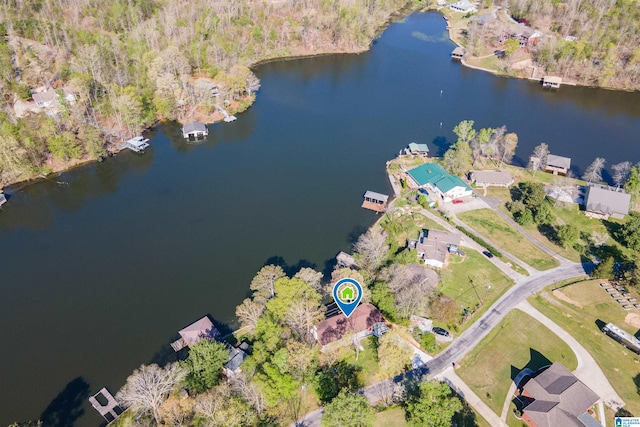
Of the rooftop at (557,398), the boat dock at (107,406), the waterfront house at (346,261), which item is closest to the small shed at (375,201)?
the waterfront house at (346,261)

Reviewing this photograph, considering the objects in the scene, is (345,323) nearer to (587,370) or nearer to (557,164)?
(587,370)

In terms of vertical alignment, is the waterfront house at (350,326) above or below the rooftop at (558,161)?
below

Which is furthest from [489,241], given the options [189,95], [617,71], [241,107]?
[617,71]

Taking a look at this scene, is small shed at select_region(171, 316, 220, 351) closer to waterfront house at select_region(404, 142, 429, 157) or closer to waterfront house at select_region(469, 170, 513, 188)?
waterfront house at select_region(469, 170, 513, 188)

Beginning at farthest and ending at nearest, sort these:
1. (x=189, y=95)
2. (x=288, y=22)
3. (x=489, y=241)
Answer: (x=288, y=22) < (x=189, y=95) < (x=489, y=241)

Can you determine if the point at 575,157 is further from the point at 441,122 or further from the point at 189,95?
the point at 189,95

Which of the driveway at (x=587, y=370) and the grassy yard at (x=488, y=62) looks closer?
the driveway at (x=587, y=370)

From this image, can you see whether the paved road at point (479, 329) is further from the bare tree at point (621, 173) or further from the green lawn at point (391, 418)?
the bare tree at point (621, 173)
